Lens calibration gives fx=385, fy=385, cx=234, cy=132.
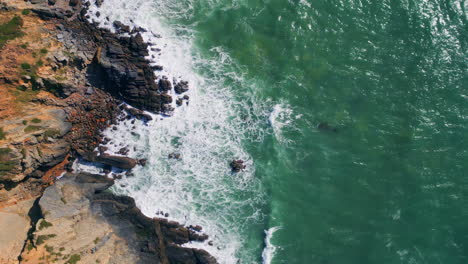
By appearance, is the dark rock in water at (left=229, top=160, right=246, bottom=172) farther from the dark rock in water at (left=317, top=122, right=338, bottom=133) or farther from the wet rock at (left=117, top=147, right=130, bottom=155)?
the wet rock at (left=117, top=147, right=130, bottom=155)

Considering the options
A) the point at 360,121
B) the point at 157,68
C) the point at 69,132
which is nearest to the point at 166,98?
the point at 157,68

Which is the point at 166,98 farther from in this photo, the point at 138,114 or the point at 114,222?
the point at 114,222

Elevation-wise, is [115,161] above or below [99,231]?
above

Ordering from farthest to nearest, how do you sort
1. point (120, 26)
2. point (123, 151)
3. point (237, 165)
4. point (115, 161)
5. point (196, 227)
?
point (120, 26) < point (123, 151) < point (237, 165) < point (115, 161) < point (196, 227)

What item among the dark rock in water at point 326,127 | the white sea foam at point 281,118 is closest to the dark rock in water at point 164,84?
the white sea foam at point 281,118

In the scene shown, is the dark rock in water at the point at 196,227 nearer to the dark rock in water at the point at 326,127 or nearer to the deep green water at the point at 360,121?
the deep green water at the point at 360,121

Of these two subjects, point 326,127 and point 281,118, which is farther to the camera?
point 281,118
